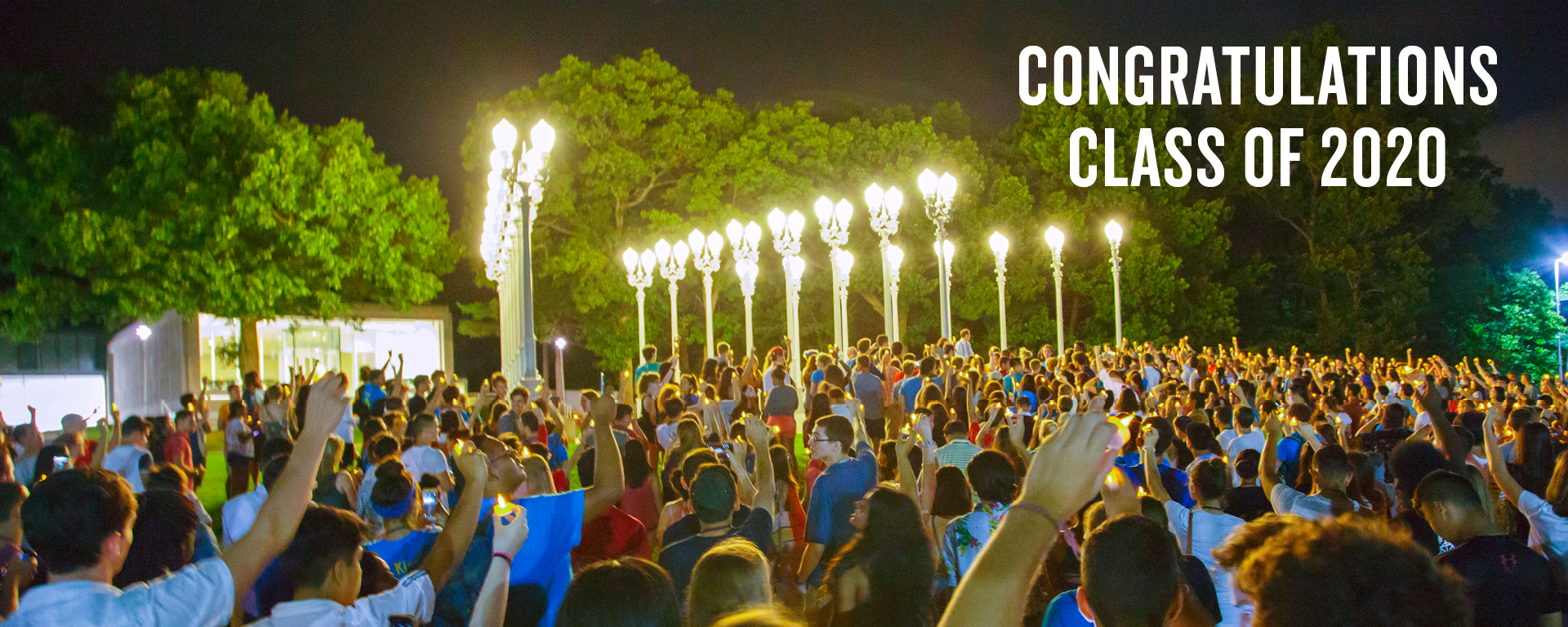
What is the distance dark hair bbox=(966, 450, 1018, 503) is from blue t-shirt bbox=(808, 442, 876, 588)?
815 millimetres

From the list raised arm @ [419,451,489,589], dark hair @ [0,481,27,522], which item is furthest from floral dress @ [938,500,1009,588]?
dark hair @ [0,481,27,522]

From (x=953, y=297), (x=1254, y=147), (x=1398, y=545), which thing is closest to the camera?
(x=1398, y=545)

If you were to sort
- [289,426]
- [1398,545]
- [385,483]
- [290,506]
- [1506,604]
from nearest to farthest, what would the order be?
1. [1398,545]
2. [290,506]
3. [1506,604]
4. [385,483]
5. [289,426]

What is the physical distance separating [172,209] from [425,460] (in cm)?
2473

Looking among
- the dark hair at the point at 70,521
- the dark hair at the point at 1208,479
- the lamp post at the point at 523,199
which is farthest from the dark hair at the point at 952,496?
the lamp post at the point at 523,199

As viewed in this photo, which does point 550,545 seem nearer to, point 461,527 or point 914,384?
point 461,527

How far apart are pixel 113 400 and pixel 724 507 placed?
36.1 m

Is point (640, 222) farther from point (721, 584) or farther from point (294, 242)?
point (721, 584)

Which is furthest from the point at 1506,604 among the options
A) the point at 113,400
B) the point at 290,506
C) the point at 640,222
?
the point at 113,400

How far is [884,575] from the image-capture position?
3857mm

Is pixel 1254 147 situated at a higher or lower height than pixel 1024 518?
higher

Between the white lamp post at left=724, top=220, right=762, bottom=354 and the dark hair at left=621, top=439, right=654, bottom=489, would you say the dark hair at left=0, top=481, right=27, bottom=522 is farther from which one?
the white lamp post at left=724, top=220, right=762, bottom=354

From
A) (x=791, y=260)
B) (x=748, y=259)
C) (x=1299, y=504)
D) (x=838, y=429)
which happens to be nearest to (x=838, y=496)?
(x=838, y=429)

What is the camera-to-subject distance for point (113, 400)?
3462 cm
